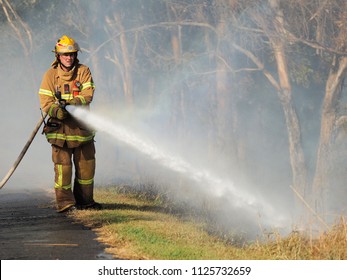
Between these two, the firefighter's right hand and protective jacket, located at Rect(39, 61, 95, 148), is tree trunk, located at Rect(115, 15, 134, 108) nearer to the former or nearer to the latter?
protective jacket, located at Rect(39, 61, 95, 148)

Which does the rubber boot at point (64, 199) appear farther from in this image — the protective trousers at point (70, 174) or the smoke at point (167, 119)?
the smoke at point (167, 119)

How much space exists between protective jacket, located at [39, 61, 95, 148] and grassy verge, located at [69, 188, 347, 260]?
38.9 inches

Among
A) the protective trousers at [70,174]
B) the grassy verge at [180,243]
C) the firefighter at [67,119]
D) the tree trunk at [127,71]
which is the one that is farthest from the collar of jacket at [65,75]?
the tree trunk at [127,71]

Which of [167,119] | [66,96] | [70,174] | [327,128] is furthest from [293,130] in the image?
[167,119]

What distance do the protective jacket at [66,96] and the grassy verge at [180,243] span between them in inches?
38.9

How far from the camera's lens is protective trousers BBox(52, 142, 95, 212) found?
10.5 m

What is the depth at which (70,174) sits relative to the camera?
10.7 m

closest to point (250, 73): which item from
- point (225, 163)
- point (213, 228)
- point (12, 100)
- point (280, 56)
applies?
point (225, 163)

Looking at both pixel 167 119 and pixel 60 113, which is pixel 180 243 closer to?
pixel 60 113

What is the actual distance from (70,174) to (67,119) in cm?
78

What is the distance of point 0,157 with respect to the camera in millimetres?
33125

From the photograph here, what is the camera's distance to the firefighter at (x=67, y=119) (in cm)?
1019

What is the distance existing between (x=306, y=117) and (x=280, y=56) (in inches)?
274

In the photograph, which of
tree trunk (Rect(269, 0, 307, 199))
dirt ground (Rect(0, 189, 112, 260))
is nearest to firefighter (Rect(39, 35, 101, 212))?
dirt ground (Rect(0, 189, 112, 260))
